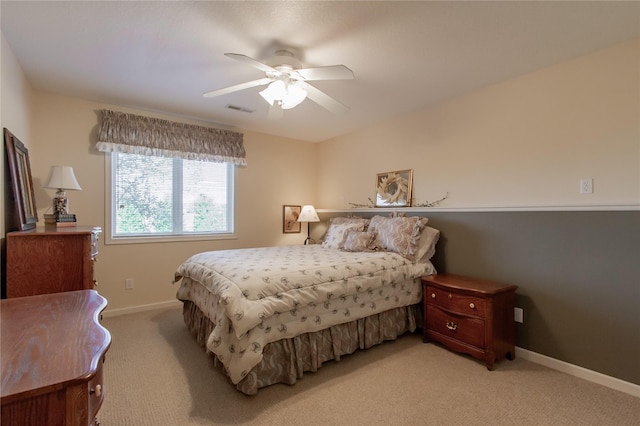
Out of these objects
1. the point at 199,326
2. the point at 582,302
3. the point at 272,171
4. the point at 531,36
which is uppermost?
the point at 531,36

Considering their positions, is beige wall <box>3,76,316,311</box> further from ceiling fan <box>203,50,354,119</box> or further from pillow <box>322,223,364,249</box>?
ceiling fan <box>203,50,354,119</box>

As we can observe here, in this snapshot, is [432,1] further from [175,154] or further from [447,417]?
[175,154]

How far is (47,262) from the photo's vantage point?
204cm

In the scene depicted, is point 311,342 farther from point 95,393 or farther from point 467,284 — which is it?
point 95,393

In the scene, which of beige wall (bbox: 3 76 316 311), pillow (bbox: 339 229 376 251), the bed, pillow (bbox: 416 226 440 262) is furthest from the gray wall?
beige wall (bbox: 3 76 316 311)

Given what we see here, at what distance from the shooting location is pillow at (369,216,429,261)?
118 inches

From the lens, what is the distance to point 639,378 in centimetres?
201

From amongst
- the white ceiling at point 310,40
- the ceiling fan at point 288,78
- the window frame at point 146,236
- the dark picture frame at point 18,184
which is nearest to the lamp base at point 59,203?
the dark picture frame at point 18,184

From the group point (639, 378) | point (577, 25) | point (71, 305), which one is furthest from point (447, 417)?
point (577, 25)

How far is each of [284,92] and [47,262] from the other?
205cm

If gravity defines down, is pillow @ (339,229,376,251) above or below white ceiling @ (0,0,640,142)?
below

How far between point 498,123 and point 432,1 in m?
1.53

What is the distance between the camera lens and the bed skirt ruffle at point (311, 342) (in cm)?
208

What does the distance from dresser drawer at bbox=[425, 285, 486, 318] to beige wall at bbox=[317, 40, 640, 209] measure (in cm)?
95
